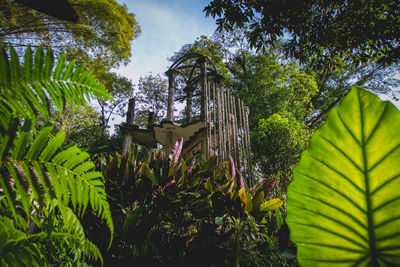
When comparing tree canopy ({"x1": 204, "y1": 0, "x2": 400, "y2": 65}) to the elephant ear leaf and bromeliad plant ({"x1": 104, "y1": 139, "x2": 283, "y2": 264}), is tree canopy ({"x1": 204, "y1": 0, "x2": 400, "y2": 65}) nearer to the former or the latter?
bromeliad plant ({"x1": 104, "y1": 139, "x2": 283, "y2": 264})

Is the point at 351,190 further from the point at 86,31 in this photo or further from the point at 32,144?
the point at 86,31

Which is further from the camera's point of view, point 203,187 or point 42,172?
point 203,187

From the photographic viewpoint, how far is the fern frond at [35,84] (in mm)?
531

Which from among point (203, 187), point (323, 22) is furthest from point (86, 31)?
point (203, 187)

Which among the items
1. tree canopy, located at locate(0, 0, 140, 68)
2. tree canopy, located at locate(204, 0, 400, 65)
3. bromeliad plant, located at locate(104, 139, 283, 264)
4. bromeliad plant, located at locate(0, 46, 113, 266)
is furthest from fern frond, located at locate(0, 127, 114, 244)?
tree canopy, located at locate(0, 0, 140, 68)

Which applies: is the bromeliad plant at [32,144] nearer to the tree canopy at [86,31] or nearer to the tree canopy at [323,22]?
the tree canopy at [323,22]

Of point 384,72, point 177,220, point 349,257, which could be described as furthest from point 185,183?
point 384,72

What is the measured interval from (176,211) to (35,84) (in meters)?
1.17

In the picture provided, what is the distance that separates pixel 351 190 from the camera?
1.23ft

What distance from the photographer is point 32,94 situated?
22.5 inches

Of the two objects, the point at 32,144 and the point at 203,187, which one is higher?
the point at 203,187

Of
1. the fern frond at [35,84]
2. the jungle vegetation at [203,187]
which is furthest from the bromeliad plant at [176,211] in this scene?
the fern frond at [35,84]

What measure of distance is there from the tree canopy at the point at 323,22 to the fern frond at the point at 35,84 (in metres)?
3.06

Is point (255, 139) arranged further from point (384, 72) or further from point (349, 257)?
point (384, 72)
